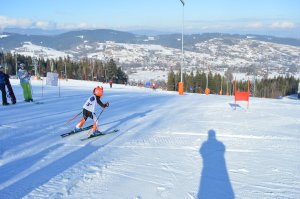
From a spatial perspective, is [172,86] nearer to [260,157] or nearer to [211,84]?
[211,84]

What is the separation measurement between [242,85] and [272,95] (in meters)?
8.70

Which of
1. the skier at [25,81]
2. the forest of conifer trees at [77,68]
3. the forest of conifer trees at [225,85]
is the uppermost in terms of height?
the forest of conifer trees at [77,68]

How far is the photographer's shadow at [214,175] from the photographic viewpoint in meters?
5.37

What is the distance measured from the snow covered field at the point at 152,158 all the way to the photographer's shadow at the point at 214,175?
17 millimetres

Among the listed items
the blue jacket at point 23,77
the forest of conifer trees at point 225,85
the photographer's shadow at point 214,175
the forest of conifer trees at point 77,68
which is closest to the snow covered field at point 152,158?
the photographer's shadow at point 214,175

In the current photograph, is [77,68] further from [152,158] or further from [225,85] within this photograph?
[152,158]

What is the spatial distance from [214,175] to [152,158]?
1.53m

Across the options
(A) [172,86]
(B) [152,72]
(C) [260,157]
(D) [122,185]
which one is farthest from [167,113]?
(B) [152,72]

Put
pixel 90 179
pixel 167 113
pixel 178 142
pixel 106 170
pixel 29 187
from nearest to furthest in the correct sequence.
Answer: pixel 29 187 < pixel 90 179 < pixel 106 170 < pixel 178 142 < pixel 167 113

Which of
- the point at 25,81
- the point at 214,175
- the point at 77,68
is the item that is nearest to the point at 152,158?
the point at 214,175

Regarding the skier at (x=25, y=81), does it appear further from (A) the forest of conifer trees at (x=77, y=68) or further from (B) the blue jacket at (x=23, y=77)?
(A) the forest of conifer trees at (x=77, y=68)

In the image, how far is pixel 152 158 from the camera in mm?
7277

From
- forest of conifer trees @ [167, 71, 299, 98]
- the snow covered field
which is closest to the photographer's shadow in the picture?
the snow covered field

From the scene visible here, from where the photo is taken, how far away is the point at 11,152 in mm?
7410
